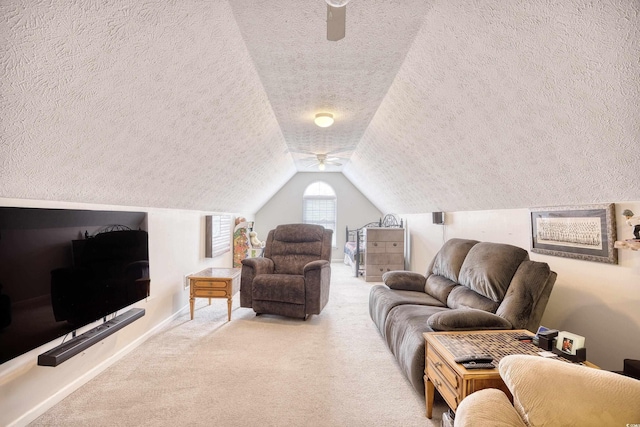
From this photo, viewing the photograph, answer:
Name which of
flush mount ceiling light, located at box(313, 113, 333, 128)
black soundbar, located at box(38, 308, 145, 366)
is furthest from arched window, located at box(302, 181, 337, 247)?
black soundbar, located at box(38, 308, 145, 366)

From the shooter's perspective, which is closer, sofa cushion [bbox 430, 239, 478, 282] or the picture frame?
the picture frame

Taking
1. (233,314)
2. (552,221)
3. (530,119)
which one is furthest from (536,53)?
(233,314)

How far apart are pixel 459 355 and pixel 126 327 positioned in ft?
9.20

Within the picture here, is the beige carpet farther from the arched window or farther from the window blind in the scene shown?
the arched window

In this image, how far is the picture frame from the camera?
1917mm

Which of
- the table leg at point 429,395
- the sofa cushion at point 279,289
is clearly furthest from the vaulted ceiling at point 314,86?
the table leg at point 429,395

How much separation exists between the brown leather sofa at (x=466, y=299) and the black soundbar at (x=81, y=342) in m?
2.13

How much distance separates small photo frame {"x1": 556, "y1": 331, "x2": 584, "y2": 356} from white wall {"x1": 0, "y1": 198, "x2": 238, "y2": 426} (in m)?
3.06

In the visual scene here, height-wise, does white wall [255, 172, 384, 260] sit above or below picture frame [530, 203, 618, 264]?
above

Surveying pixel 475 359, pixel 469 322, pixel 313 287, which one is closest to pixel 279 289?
pixel 313 287

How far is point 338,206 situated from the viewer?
27.3 feet

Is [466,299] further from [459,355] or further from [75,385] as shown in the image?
[75,385]

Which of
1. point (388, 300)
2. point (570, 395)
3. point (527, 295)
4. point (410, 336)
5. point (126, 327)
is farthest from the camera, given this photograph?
point (388, 300)

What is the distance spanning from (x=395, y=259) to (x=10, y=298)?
17.9 ft
